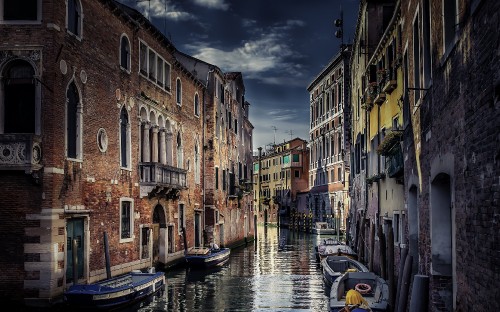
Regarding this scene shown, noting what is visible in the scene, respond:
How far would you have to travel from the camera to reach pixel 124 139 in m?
18.8

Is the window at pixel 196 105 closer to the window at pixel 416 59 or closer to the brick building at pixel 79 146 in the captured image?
the brick building at pixel 79 146

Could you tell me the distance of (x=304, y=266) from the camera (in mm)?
25656

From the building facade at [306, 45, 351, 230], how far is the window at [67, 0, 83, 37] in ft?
92.7

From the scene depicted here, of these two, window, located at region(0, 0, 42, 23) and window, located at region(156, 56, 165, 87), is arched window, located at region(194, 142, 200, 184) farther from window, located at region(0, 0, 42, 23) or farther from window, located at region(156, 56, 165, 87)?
window, located at region(0, 0, 42, 23)

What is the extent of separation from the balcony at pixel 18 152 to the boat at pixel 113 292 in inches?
118

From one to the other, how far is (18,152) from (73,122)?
221 cm

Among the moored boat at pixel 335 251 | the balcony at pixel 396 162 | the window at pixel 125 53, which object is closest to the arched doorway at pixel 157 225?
the window at pixel 125 53

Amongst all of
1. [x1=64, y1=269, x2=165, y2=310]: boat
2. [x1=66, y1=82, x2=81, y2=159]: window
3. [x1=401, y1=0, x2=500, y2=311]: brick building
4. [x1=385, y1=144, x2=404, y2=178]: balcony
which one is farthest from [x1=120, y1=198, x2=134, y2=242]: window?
[x1=401, y1=0, x2=500, y2=311]: brick building

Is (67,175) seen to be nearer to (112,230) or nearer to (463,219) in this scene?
(112,230)

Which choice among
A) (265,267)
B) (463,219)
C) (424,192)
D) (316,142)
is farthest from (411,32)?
(316,142)

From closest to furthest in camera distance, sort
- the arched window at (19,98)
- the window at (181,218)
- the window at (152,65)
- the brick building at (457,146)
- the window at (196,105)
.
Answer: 1. the brick building at (457,146)
2. the arched window at (19,98)
3. the window at (152,65)
4. the window at (181,218)
5. the window at (196,105)

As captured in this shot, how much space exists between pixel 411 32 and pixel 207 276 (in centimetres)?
1344

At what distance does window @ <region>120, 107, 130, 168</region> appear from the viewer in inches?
727

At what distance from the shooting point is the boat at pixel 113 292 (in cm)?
1277
